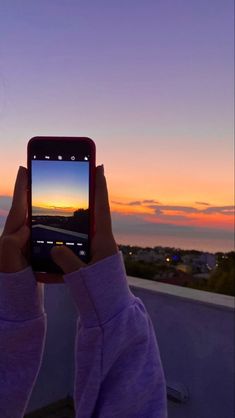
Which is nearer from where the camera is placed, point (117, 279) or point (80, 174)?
point (117, 279)

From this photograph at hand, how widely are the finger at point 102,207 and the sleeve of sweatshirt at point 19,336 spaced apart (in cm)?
8

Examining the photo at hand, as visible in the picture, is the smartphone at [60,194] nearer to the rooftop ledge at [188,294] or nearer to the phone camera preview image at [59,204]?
the phone camera preview image at [59,204]

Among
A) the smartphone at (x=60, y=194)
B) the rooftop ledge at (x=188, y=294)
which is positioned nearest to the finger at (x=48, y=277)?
the smartphone at (x=60, y=194)

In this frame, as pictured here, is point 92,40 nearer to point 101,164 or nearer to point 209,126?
point 209,126

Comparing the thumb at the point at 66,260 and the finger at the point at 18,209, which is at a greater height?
the finger at the point at 18,209

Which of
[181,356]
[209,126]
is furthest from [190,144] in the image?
[181,356]

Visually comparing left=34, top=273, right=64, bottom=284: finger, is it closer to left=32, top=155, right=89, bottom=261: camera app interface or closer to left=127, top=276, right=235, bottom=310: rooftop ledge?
left=32, top=155, right=89, bottom=261: camera app interface

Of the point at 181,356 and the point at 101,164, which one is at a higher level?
the point at 101,164

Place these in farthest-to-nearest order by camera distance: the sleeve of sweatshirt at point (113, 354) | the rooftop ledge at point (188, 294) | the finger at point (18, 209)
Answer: the rooftop ledge at point (188, 294)
the finger at point (18, 209)
the sleeve of sweatshirt at point (113, 354)

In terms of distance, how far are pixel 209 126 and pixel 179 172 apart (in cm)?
72

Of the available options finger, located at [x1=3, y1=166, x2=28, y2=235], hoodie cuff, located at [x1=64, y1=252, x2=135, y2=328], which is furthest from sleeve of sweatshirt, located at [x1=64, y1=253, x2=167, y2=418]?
finger, located at [x1=3, y1=166, x2=28, y2=235]

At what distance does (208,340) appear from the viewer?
7.55 ft

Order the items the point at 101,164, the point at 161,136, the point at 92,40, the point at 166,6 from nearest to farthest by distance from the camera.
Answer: the point at 101,164 → the point at 92,40 → the point at 166,6 → the point at 161,136

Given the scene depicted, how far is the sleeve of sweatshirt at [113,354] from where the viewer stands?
0.42 metres
